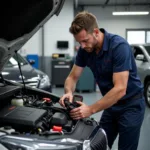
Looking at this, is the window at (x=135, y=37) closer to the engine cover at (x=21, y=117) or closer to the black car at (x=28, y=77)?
the black car at (x=28, y=77)

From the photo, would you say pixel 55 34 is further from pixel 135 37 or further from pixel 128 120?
pixel 128 120

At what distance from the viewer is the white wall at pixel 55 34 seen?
35.9ft

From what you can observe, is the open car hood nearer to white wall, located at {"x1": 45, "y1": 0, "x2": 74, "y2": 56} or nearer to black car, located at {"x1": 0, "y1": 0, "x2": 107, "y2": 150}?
black car, located at {"x1": 0, "y1": 0, "x2": 107, "y2": 150}

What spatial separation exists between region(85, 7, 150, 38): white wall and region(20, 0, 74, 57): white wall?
3743 millimetres

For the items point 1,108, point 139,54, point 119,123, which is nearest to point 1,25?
point 1,108

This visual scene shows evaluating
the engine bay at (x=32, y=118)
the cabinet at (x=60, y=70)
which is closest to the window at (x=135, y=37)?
the cabinet at (x=60, y=70)

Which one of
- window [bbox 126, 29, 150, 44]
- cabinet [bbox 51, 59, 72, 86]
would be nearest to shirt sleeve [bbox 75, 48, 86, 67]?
cabinet [bbox 51, 59, 72, 86]

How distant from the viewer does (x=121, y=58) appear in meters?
2.25

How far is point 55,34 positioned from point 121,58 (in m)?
8.98

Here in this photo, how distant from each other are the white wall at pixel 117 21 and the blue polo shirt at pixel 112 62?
1213cm

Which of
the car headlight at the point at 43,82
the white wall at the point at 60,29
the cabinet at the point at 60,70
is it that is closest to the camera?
the car headlight at the point at 43,82

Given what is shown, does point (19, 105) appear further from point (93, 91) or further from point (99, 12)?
point (99, 12)

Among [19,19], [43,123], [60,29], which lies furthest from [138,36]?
[43,123]

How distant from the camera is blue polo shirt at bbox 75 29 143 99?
89.0 inches
